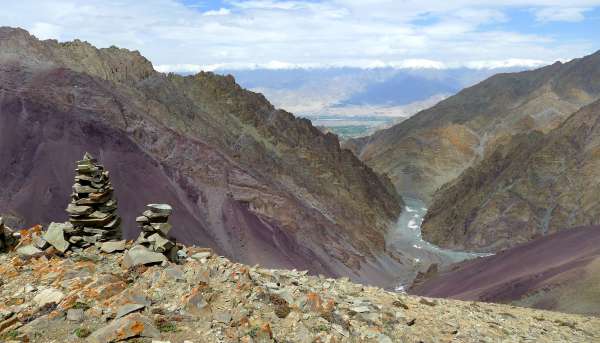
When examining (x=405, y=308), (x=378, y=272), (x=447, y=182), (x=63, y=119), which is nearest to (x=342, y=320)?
(x=405, y=308)

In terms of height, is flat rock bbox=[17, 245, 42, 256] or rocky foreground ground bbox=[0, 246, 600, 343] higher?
flat rock bbox=[17, 245, 42, 256]

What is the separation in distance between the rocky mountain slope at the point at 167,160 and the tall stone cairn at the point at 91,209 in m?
28.6

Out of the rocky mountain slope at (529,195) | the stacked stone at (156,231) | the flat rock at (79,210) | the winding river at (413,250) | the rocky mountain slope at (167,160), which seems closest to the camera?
the stacked stone at (156,231)

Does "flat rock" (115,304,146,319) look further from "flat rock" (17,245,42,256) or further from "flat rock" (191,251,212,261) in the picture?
"flat rock" (17,245,42,256)

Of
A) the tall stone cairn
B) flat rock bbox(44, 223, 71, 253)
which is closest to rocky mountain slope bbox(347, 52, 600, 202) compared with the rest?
the tall stone cairn

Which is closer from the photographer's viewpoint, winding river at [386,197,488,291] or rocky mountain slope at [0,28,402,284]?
rocky mountain slope at [0,28,402,284]

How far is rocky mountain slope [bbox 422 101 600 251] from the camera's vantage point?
3452 inches

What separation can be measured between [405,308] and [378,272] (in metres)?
54.1

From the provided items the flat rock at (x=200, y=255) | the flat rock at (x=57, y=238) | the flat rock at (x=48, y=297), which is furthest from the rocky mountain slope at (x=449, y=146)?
the flat rock at (x=48, y=297)

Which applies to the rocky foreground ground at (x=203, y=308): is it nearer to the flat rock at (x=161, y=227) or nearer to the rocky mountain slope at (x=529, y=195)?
the flat rock at (x=161, y=227)

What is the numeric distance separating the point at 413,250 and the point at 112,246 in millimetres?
79048

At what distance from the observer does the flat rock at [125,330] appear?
9.80 metres

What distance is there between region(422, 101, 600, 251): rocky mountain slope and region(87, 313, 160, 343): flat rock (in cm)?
8425

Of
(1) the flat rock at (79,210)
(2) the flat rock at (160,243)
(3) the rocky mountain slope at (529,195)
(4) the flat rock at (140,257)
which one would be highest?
(1) the flat rock at (79,210)
